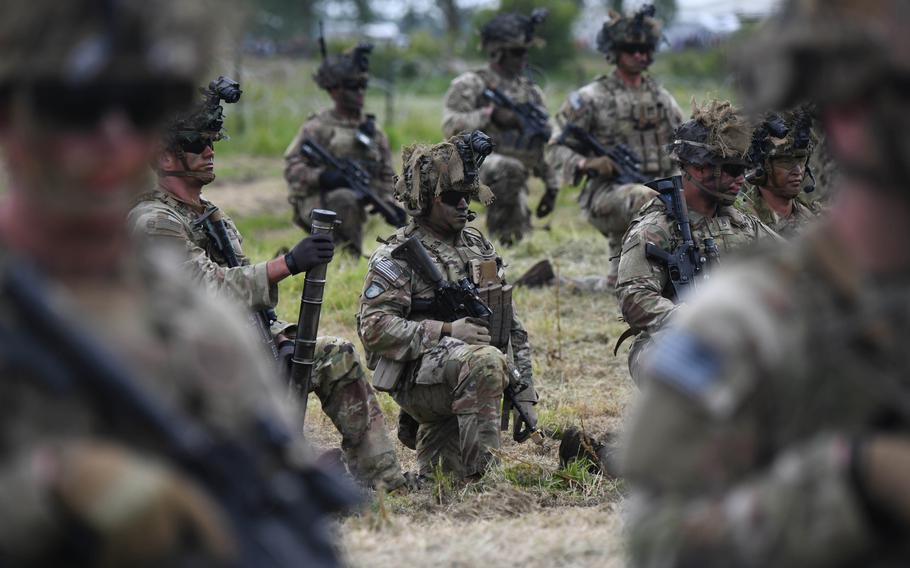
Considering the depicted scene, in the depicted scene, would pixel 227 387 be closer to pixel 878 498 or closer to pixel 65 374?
pixel 65 374

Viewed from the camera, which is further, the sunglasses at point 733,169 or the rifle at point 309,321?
the sunglasses at point 733,169

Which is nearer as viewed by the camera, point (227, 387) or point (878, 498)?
point (878, 498)

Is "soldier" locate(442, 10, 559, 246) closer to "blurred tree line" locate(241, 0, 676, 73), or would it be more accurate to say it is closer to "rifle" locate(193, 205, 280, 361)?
"blurred tree line" locate(241, 0, 676, 73)

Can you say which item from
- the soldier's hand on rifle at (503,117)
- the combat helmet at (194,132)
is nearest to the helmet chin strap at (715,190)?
the combat helmet at (194,132)

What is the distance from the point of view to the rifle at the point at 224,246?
6820mm

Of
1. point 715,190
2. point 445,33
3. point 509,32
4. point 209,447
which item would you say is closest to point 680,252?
point 715,190

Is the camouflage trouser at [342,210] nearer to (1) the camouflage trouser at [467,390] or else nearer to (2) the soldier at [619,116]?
(2) the soldier at [619,116]

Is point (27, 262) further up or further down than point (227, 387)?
further up

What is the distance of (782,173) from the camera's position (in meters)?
7.82

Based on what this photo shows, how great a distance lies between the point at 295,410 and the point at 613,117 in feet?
18.7

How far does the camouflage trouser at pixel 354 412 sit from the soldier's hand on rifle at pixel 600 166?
4.46 metres

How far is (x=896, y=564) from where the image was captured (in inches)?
88.2

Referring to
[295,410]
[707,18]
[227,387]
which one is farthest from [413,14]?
[227,387]

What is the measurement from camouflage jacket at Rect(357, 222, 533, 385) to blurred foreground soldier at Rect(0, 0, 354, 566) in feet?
14.4
